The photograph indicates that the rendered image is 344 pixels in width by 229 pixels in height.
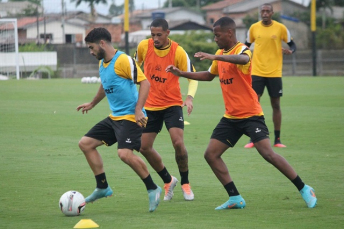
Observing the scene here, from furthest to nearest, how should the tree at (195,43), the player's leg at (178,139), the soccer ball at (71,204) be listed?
the tree at (195,43) → the player's leg at (178,139) → the soccer ball at (71,204)

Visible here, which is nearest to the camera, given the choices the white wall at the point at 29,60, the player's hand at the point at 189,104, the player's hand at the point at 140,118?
the player's hand at the point at 140,118

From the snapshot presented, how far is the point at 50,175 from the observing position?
977 centimetres

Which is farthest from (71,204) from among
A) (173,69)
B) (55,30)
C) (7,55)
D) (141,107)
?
(55,30)

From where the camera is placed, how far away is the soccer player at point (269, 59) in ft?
42.1

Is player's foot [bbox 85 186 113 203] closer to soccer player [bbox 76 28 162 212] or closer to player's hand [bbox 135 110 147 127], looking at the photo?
soccer player [bbox 76 28 162 212]

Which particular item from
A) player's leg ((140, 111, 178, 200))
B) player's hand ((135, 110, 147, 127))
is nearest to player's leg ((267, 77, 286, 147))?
player's leg ((140, 111, 178, 200))

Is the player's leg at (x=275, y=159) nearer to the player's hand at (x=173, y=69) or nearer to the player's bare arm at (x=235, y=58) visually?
the player's bare arm at (x=235, y=58)

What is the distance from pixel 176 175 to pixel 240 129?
2364 millimetres

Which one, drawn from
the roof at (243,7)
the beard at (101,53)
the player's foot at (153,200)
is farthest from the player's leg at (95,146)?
the roof at (243,7)

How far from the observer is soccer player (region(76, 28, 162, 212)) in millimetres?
7406

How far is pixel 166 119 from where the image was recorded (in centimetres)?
876

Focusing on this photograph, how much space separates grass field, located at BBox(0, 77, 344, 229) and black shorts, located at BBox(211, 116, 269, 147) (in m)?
0.79

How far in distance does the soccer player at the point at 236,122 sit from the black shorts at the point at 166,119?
988mm

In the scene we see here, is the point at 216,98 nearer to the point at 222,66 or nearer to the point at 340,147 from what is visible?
the point at 340,147
